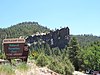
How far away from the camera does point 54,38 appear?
155750 millimetres

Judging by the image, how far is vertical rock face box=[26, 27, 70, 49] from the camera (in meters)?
151

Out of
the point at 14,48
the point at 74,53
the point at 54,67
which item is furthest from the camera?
the point at 74,53

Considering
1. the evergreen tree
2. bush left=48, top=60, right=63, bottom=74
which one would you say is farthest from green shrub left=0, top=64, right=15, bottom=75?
the evergreen tree

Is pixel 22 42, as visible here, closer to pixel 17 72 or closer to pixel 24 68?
pixel 24 68

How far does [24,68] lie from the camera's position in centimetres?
1164

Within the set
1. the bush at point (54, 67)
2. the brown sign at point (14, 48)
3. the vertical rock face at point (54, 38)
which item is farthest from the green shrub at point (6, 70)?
the vertical rock face at point (54, 38)

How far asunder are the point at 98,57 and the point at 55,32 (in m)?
97.3

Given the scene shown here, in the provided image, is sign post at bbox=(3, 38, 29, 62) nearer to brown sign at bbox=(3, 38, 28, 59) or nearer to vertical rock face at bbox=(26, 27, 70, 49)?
brown sign at bbox=(3, 38, 28, 59)

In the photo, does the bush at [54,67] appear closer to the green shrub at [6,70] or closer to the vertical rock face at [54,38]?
the green shrub at [6,70]

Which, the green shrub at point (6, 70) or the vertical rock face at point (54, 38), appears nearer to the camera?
the green shrub at point (6, 70)

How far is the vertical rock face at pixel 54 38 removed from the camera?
495ft

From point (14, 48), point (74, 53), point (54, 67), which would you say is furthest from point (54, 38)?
point (14, 48)

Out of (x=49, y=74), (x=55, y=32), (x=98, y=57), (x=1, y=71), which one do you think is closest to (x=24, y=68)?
(x=1, y=71)

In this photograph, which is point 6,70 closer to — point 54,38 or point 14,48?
point 14,48
